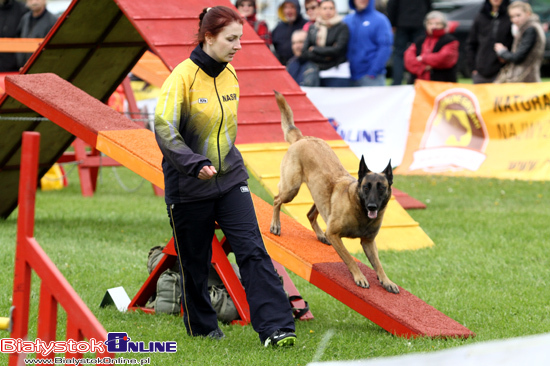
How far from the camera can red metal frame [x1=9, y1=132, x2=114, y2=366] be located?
119 inches

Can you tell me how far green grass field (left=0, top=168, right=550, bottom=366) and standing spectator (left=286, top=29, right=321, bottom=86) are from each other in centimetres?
253

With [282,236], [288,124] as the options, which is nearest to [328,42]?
[288,124]

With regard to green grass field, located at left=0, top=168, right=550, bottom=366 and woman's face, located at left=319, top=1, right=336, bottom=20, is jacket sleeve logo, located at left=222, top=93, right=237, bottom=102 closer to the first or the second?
green grass field, located at left=0, top=168, right=550, bottom=366

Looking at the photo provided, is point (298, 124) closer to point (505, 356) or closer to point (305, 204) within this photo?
point (305, 204)

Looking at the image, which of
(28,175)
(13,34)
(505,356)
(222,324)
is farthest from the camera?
(13,34)

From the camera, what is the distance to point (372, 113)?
12.7 m

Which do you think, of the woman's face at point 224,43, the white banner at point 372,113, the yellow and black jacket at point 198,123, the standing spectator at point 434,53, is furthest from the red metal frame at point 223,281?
the standing spectator at point 434,53

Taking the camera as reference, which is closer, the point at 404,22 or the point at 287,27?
the point at 287,27

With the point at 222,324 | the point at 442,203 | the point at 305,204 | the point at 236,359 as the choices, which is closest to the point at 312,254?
the point at 222,324

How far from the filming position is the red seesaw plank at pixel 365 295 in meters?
4.66

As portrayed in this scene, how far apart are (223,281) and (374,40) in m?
7.48

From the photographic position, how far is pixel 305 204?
7230mm

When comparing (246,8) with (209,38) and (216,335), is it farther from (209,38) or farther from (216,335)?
(216,335)

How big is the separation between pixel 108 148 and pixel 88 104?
28.7 inches
